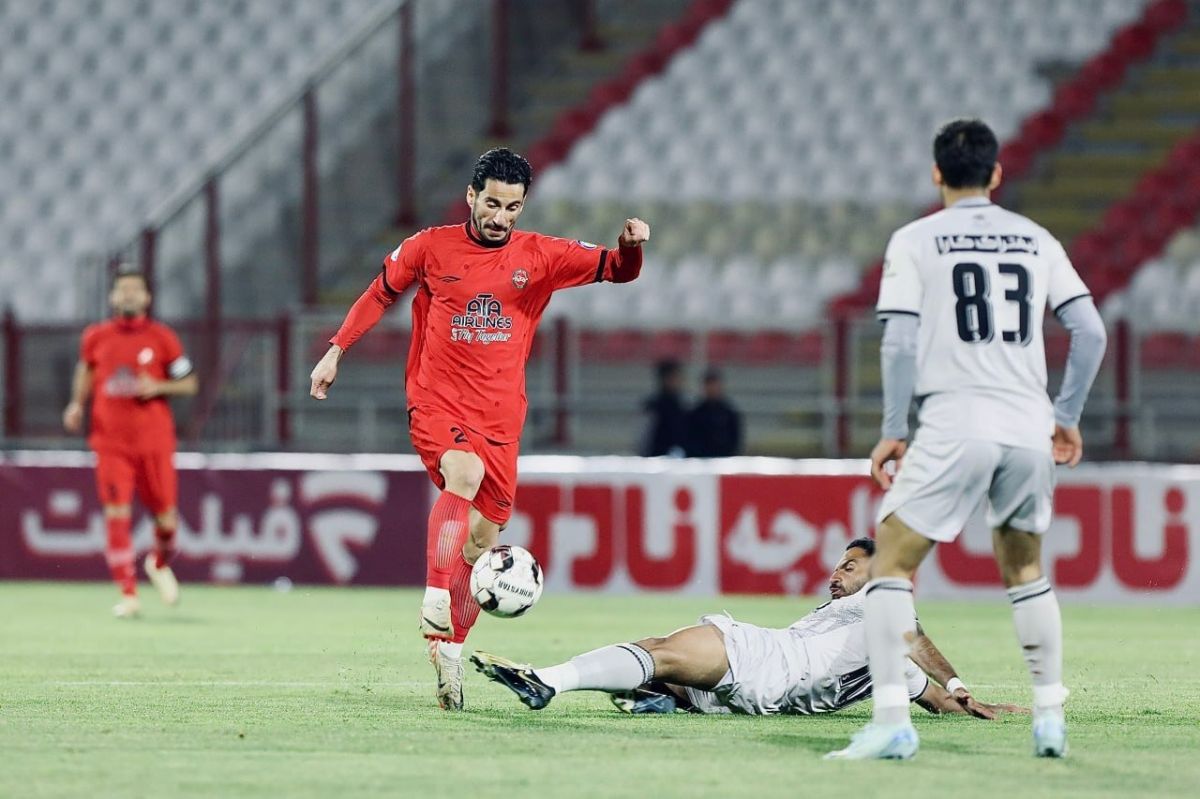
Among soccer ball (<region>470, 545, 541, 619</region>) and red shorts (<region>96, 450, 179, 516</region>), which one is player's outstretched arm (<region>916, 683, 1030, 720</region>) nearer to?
soccer ball (<region>470, 545, 541, 619</region>)

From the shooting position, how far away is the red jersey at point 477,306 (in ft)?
26.4

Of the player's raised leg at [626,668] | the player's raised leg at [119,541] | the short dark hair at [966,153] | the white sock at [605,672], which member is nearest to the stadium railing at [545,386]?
the player's raised leg at [119,541]

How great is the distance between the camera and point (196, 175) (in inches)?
728

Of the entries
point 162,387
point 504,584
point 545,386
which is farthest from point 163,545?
point 504,584

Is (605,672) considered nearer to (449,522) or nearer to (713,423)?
(449,522)

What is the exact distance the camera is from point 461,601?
25.9 ft

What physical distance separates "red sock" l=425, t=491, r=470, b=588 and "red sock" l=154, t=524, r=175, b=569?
6130 millimetres

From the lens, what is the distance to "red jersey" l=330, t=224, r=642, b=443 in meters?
8.05

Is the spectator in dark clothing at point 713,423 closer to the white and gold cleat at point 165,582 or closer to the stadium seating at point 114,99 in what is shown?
the white and gold cleat at point 165,582

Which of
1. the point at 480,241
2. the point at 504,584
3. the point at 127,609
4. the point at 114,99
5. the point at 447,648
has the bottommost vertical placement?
the point at 127,609

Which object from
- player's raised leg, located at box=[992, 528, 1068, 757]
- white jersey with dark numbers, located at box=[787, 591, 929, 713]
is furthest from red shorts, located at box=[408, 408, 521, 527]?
player's raised leg, located at box=[992, 528, 1068, 757]

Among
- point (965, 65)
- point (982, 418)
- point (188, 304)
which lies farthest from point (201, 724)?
point (965, 65)

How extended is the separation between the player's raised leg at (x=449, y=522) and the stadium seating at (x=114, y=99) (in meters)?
13.4

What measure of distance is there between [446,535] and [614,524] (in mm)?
7643
